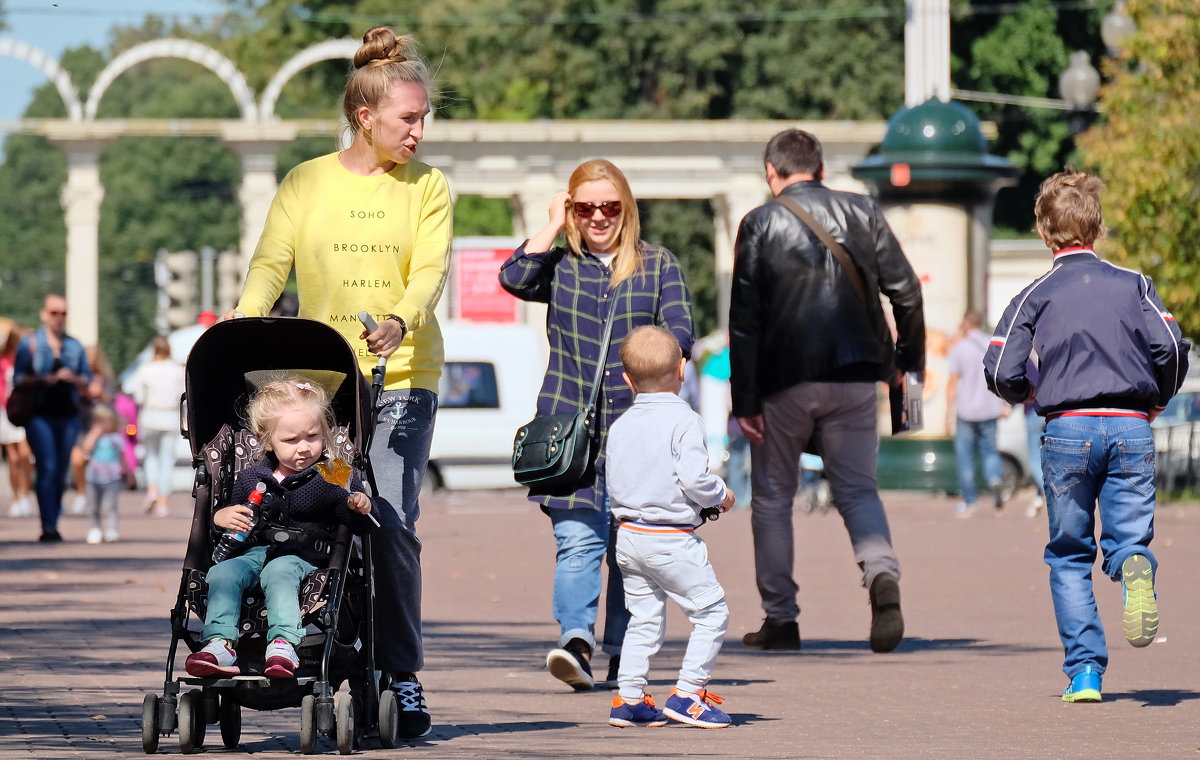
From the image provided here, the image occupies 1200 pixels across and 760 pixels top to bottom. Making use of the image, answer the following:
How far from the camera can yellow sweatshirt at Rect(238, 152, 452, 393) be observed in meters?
7.04

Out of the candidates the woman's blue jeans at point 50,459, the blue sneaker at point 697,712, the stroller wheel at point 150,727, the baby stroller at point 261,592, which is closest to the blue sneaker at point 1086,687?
the blue sneaker at point 697,712

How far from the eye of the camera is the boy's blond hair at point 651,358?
7500 mm

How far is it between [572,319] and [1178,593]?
5.13 metres

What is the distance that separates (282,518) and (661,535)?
133 centimetres

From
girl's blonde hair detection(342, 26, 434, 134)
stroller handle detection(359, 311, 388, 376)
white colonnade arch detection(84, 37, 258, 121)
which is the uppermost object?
white colonnade arch detection(84, 37, 258, 121)

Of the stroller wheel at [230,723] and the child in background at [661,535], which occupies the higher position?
the child in background at [661,535]

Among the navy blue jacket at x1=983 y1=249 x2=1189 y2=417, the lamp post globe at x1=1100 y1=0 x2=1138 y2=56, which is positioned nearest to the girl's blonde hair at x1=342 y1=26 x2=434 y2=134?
the navy blue jacket at x1=983 y1=249 x2=1189 y2=417

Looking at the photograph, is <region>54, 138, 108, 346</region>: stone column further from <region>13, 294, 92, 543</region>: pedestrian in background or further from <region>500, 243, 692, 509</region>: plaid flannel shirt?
<region>500, 243, 692, 509</region>: plaid flannel shirt

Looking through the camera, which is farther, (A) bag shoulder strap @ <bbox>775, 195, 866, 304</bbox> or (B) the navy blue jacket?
(A) bag shoulder strap @ <bbox>775, 195, 866, 304</bbox>

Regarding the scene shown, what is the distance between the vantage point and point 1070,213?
812cm

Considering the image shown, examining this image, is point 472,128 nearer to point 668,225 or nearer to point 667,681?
point 668,225

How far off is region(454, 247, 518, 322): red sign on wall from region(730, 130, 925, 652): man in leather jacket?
23766mm

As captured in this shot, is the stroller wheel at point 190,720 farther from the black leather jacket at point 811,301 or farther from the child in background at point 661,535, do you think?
the black leather jacket at point 811,301

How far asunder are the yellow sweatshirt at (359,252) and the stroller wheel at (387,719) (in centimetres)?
94
